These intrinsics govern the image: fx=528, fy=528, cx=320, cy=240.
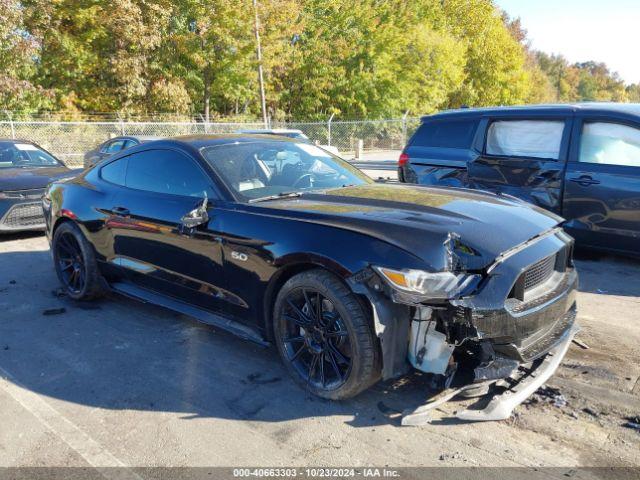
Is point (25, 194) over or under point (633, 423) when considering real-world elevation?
over

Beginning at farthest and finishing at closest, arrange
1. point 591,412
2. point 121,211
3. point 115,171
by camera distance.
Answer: point 115,171
point 121,211
point 591,412

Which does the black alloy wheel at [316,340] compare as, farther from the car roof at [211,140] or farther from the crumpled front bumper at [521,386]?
the car roof at [211,140]

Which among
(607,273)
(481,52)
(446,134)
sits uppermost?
(481,52)

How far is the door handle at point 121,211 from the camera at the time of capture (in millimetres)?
4389

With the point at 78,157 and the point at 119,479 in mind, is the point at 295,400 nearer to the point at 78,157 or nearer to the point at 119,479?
the point at 119,479

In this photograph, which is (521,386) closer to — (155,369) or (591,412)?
(591,412)

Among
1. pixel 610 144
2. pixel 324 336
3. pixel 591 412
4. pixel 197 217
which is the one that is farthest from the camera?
pixel 610 144

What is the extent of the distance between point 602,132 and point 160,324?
16.3ft

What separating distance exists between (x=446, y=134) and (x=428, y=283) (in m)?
4.70

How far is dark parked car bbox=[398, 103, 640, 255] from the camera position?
5.52m

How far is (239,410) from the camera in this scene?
3109 millimetres

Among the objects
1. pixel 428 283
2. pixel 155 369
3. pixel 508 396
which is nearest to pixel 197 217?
pixel 155 369

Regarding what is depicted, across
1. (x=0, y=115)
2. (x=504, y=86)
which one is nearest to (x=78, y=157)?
(x=0, y=115)

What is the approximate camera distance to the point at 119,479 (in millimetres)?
2533
